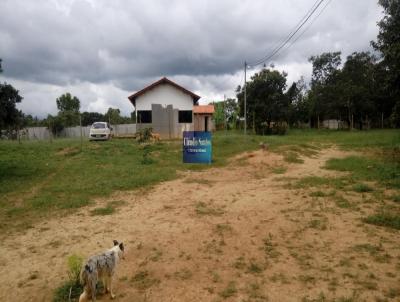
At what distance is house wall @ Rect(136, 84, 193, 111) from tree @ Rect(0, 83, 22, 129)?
14578 mm

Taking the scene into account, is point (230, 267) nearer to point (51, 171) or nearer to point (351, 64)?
point (51, 171)

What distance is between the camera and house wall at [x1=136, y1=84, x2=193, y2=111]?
2686 centimetres

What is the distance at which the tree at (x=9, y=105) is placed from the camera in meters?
11.9

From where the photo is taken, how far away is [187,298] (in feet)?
13.4

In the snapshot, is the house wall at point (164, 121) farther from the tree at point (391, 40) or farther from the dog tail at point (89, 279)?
the dog tail at point (89, 279)

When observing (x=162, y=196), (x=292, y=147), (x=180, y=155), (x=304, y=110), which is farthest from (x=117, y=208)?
(x=304, y=110)

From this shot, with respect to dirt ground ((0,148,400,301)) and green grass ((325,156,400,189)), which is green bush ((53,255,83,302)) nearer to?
dirt ground ((0,148,400,301))

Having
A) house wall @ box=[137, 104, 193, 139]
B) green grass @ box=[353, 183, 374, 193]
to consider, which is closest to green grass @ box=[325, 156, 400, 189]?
green grass @ box=[353, 183, 374, 193]

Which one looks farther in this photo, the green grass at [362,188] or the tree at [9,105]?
the tree at [9,105]

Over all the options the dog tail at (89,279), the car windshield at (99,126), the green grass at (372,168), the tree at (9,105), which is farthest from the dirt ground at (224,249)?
the car windshield at (99,126)

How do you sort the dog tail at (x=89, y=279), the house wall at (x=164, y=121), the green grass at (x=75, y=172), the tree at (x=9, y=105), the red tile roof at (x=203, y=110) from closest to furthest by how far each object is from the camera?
the dog tail at (x=89, y=279) → the green grass at (x=75, y=172) → the tree at (x=9, y=105) → the house wall at (x=164, y=121) → the red tile roof at (x=203, y=110)

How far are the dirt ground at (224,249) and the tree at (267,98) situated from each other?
2259cm

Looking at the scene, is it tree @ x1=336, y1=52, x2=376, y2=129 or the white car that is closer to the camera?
the white car

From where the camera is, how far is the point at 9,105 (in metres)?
12.2
